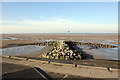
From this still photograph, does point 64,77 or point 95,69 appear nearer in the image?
point 64,77

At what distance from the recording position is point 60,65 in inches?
388

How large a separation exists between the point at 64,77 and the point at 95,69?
2967 mm

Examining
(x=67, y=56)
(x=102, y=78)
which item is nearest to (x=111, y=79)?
(x=102, y=78)

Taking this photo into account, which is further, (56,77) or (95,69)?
(95,69)

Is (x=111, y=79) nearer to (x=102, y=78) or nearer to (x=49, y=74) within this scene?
(x=102, y=78)

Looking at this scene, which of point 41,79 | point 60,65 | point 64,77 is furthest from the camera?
point 60,65

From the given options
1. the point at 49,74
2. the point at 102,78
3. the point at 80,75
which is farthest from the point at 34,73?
the point at 102,78

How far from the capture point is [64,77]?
736 centimetres

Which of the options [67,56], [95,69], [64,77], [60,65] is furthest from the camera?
[67,56]

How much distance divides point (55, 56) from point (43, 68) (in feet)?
19.4

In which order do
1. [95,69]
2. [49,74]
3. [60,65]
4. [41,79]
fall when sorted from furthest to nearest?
[60,65], [95,69], [49,74], [41,79]

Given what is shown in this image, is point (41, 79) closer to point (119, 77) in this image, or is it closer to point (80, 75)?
point (80, 75)

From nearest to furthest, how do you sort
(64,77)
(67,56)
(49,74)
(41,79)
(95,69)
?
(41,79) → (64,77) → (49,74) → (95,69) → (67,56)

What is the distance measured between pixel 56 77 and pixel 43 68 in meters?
1.97
